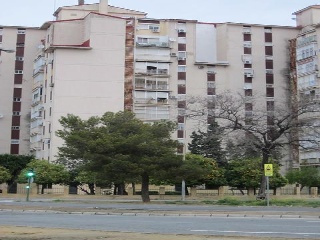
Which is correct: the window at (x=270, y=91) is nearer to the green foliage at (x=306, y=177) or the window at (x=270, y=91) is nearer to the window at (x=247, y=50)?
the window at (x=247, y=50)

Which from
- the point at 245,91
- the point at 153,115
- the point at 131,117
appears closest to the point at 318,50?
the point at 245,91

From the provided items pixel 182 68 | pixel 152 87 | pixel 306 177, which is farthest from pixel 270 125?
pixel 182 68

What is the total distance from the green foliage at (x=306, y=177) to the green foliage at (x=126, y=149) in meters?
27.0

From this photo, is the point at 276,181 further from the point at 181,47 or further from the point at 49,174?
the point at 181,47

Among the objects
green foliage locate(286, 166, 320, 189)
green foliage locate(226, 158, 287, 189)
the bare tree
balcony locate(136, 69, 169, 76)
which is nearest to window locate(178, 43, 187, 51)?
balcony locate(136, 69, 169, 76)

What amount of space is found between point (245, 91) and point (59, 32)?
93.4 feet

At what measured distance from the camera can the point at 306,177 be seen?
216ft

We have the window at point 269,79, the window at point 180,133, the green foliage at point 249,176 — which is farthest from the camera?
the window at point 269,79

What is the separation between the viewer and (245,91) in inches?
3270

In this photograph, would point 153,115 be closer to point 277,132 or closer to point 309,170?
point 309,170

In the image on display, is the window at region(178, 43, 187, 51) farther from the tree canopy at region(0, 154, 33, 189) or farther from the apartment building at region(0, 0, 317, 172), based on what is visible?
the tree canopy at region(0, 154, 33, 189)

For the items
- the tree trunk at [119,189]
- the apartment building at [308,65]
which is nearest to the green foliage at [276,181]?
the apartment building at [308,65]

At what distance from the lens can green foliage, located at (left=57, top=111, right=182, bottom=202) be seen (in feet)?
137

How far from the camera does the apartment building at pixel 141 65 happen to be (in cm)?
7581
